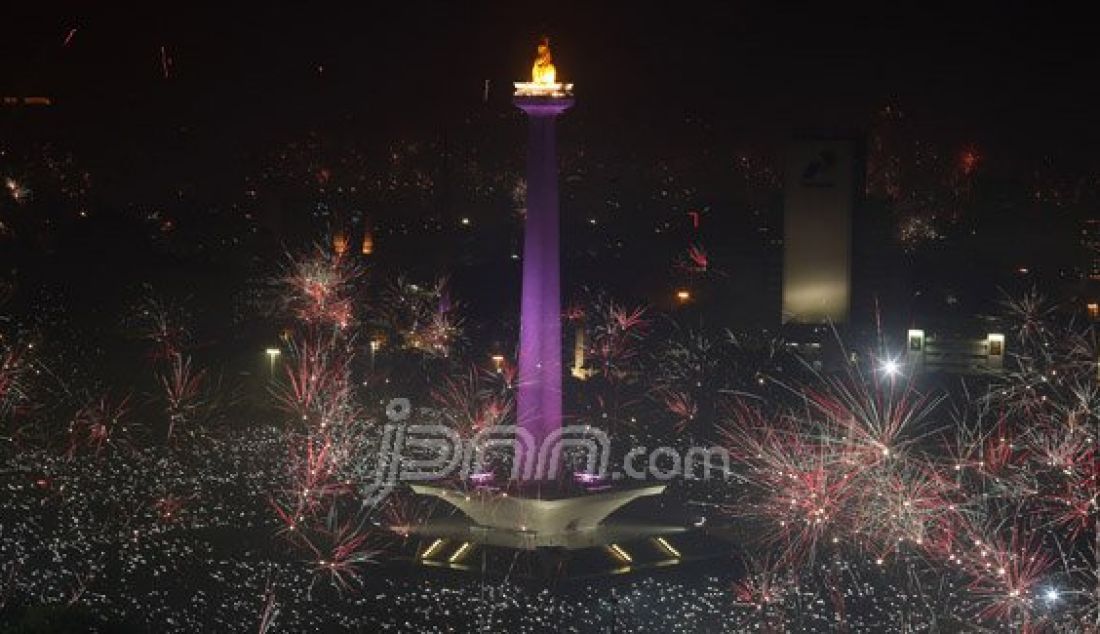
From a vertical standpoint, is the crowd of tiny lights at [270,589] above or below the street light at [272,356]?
below

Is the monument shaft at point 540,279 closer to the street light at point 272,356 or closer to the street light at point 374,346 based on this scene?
the street light at point 272,356

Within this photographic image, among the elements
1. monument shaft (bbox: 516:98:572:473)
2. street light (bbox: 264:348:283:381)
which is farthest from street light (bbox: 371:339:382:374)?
monument shaft (bbox: 516:98:572:473)

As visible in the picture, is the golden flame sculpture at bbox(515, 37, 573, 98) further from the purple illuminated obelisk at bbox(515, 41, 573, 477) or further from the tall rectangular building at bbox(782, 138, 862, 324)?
the tall rectangular building at bbox(782, 138, 862, 324)

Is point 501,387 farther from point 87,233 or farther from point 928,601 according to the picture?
point 928,601

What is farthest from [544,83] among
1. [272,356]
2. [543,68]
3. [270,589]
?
[272,356]

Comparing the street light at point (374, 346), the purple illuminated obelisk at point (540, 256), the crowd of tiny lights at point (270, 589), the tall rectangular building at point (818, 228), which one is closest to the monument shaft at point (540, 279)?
the purple illuminated obelisk at point (540, 256)

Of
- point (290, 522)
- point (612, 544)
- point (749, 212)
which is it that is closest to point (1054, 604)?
point (612, 544)

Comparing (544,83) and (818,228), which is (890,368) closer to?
(818,228)
